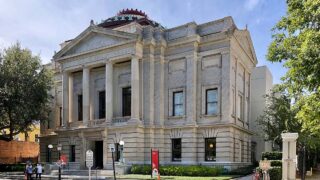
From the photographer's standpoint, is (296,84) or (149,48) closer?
(296,84)

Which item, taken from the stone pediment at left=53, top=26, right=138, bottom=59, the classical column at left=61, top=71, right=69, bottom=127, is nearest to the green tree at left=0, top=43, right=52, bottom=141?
the classical column at left=61, top=71, right=69, bottom=127

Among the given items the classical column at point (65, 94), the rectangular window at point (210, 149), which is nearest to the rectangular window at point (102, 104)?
the classical column at point (65, 94)

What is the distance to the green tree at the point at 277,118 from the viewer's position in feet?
121

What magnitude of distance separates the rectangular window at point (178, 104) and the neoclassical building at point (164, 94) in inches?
3.6

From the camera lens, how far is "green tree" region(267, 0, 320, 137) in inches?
474

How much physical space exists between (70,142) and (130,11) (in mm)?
15956

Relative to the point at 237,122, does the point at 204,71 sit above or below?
above

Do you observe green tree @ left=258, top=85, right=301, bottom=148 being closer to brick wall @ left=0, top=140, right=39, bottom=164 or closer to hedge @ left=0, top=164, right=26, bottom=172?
hedge @ left=0, top=164, right=26, bottom=172

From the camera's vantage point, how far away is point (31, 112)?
1574 inches

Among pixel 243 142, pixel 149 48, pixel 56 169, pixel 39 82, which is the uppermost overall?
pixel 149 48

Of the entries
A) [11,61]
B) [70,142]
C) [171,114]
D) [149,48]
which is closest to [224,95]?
[171,114]

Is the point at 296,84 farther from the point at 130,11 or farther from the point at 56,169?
the point at 130,11

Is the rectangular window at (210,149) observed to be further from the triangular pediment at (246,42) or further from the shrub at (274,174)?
the triangular pediment at (246,42)

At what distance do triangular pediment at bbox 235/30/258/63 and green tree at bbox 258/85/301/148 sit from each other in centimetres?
471
